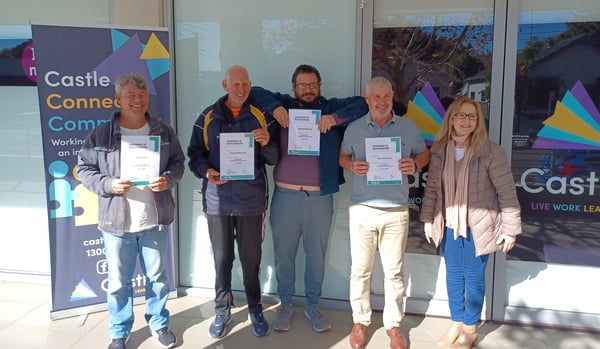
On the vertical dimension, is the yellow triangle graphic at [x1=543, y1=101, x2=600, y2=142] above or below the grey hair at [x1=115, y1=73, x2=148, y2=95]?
below

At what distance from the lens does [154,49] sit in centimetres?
380

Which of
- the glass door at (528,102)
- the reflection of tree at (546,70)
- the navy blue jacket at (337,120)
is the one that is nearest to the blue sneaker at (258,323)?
the navy blue jacket at (337,120)

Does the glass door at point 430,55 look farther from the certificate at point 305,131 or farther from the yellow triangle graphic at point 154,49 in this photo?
the yellow triangle graphic at point 154,49

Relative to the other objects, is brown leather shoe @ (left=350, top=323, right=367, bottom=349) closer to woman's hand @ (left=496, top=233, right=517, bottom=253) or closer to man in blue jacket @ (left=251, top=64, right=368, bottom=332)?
Result: man in blue jacket @ (left=251, top=64, right=368, bottom=332)

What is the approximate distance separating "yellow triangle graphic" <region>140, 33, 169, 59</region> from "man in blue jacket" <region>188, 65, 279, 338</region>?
2.32 ft

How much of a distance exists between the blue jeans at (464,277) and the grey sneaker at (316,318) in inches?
36.7

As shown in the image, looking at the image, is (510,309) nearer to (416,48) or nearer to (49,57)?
(416,48)

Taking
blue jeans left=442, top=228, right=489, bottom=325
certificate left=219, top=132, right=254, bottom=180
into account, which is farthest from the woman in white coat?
certificate left=219, top=132, right=254, bottom=180

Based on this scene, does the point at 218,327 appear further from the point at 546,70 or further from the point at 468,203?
the point at 546,70

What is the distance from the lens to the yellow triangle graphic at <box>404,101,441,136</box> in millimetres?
3825

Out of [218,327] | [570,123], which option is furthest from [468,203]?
[218,327]

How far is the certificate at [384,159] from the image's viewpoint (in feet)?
10.5

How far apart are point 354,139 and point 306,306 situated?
4.59ft

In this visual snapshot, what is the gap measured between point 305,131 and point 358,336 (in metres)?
1.47
